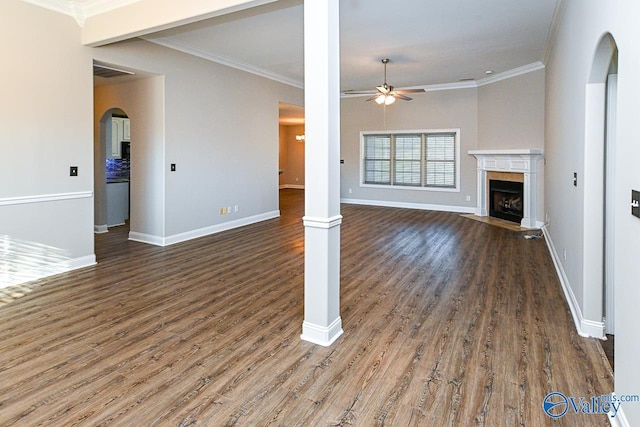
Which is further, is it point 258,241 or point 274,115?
point 274,115

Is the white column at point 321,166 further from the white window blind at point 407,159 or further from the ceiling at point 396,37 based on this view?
the white window blind at point 407,159

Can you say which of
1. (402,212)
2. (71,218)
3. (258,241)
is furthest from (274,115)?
(71,218)

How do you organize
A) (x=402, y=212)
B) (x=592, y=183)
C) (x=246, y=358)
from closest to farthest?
(x=246, y=358)
(x=592, y=183)
(x=402, y=212)

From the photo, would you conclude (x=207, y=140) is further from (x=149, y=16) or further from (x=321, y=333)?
(x=321, y=333)

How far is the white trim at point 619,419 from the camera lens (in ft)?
5.96

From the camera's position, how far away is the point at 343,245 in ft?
19.8

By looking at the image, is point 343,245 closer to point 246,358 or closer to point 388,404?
point 246,358

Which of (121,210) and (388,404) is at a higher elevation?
(121,210)

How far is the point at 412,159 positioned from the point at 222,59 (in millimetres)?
5443

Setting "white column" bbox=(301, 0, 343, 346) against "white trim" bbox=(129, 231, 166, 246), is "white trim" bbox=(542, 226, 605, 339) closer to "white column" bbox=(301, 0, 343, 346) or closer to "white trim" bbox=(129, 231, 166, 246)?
"white column" bbox=(301, 0, 343, 346)

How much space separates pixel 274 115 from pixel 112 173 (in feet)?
11.5

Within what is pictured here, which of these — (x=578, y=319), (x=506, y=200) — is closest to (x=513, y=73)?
(x=506, y=200)

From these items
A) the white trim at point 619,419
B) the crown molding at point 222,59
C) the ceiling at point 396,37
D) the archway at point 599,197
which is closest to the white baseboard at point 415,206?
the ceiling at point 396,37

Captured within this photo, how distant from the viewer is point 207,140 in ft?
21.5
